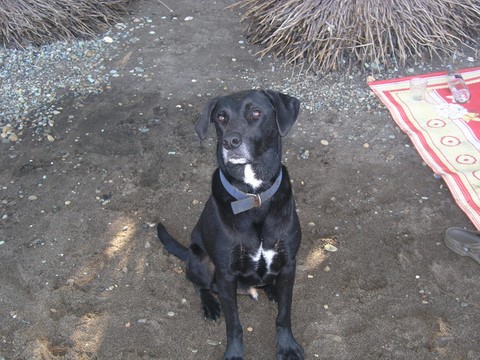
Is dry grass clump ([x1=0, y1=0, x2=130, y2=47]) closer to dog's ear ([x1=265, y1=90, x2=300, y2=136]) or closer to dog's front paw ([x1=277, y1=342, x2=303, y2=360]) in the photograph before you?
dog's ear ([x1=265, y1=90, x2=300, y2=136])

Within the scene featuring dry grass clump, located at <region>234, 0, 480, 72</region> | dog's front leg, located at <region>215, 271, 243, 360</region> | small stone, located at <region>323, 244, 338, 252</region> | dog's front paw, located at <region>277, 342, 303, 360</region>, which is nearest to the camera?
dog's front leg, located at <region>215, 271, 243, 360</region>

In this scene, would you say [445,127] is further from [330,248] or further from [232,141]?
[232,141]

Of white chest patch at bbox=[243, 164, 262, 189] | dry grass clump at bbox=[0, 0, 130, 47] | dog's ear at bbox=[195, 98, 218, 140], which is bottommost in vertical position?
dry grass clump at bbox=[0, 0, 130, 47]

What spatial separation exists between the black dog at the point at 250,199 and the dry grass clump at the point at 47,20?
3.44m

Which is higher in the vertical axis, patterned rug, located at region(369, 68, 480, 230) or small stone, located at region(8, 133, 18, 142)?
small stone, located at region(8, 133, 18, 142)

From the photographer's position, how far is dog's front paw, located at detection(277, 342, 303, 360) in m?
2.93

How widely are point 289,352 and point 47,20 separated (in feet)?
13.8

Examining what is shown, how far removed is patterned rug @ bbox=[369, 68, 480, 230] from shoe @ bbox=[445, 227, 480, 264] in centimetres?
21

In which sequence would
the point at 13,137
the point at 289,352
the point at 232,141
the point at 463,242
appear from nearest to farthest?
the point at 232,141 < the point at 289,352 < the point at 463,242 < the point at 13,137

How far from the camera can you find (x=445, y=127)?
443 centimetres

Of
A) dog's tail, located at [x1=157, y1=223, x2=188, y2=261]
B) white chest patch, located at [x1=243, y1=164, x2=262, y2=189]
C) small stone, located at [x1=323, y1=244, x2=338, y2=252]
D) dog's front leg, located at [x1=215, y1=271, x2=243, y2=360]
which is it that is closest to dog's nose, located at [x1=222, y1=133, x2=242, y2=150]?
white chest patch, located at [x1=243, y1=164, x2=262, y2=189]

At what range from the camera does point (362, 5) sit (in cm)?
502

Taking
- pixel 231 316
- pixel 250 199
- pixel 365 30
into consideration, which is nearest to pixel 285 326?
pixel 231 316

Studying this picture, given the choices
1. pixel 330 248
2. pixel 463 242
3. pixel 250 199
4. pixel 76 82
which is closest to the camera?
pixel 250 199
